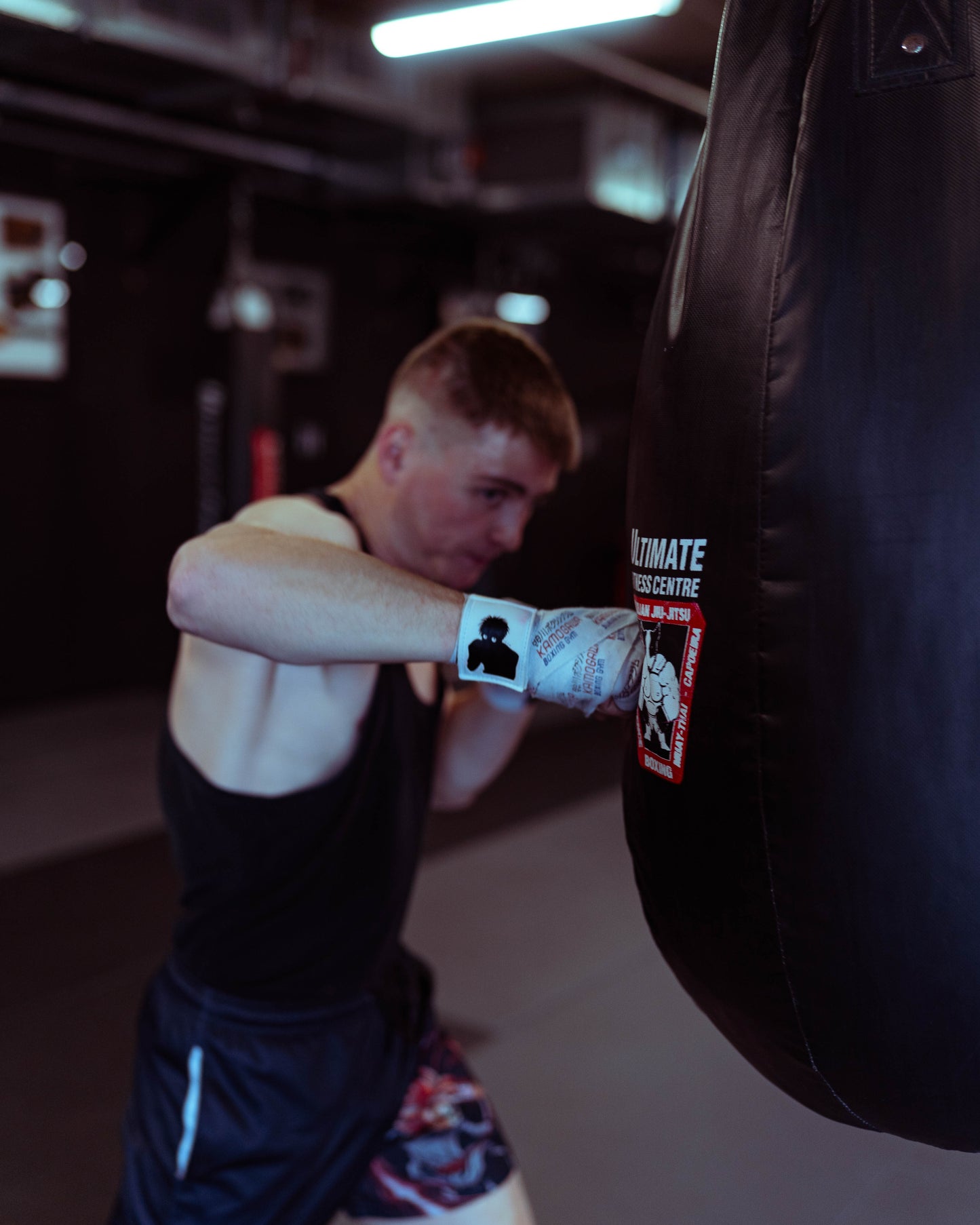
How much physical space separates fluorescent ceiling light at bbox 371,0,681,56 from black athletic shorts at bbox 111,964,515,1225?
291cm

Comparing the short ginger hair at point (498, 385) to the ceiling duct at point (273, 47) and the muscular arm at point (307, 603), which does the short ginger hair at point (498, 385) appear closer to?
the muscular arm at point (307, 603)

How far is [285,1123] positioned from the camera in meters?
1.32

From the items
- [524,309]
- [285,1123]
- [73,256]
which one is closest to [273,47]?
[73,256]

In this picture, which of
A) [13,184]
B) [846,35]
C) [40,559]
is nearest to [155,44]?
[13,184]

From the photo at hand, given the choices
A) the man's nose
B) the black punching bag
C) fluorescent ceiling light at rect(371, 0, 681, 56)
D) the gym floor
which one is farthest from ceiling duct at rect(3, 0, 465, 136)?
the black punching bag

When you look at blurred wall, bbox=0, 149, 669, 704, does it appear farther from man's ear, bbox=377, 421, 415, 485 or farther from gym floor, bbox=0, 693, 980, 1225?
man's ear, bbox=377, 421, 415, 485

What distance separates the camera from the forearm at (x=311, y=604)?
857 millimetres

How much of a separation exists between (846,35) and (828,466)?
10.7 inches

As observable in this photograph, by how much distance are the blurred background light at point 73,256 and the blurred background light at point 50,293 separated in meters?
0.09

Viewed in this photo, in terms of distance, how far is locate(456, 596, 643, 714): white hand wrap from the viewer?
A: 86cm

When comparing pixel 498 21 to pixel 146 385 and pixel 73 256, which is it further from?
pixel 146 385

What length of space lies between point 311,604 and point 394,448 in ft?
1.89

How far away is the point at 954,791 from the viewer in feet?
2.19

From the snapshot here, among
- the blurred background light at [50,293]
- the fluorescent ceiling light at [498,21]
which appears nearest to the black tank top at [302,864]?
the fluorescent ceiling light at [498,21]
